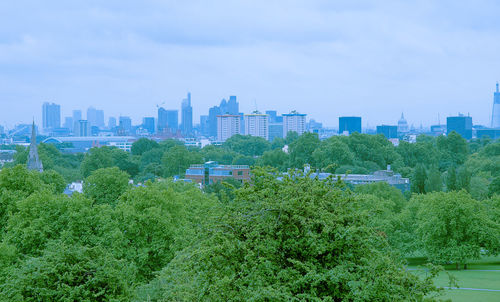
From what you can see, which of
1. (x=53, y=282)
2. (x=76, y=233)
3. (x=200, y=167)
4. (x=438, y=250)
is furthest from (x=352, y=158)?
(x=53, y=282)

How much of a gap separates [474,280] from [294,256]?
22131 millimetres

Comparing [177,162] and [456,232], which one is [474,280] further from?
[177,162]

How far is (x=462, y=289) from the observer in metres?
28.6

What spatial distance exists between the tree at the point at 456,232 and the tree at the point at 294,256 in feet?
75.2

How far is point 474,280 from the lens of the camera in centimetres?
3128

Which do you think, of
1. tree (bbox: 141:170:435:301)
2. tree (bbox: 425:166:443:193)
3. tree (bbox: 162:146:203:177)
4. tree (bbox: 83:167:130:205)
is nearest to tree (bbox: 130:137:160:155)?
tree (bbox: 162:146:203:177)

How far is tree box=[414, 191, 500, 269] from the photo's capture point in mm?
34875

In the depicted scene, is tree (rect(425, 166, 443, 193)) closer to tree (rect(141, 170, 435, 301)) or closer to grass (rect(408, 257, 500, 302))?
grass (rect(408, 257, 500, 302))

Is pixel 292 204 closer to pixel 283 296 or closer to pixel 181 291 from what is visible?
pixel 283 296

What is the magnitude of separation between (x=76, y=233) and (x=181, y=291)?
41.1 ft

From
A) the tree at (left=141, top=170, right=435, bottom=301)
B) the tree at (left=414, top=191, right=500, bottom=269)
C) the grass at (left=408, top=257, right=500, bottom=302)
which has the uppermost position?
the tree at (left=141, top=170, right=435, bottom=301)

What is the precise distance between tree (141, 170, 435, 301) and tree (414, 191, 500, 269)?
22.9m

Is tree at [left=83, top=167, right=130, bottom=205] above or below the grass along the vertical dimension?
above

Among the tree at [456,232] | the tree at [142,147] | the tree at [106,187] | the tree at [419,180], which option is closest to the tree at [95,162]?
the tree at [142,147]
